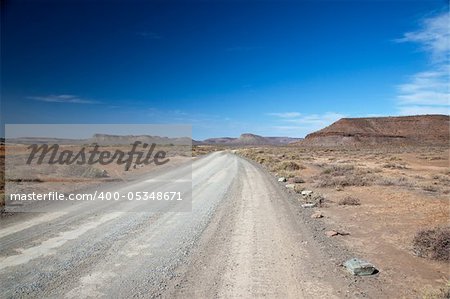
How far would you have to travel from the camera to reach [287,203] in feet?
45.4

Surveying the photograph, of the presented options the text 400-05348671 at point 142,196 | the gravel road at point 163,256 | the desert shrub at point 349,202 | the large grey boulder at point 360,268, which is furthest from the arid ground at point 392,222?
the text 400-05348671 at point 142,196

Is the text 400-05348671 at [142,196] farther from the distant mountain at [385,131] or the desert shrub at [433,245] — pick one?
the distant mountain at [385,131]

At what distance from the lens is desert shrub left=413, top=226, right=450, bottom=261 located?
7488 millimetres

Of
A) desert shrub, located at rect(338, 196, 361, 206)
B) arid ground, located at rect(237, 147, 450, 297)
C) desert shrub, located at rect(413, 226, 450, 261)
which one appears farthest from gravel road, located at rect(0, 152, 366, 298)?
desert shrub, located at rect(338, 196, 361, 206)

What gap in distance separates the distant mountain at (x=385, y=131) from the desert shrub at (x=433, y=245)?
135 metres

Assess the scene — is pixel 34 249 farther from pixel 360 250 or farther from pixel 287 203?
pixel 287 203

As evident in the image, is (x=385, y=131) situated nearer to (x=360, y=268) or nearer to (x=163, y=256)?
(x=360, y=268)

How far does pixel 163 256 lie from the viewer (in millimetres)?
7371

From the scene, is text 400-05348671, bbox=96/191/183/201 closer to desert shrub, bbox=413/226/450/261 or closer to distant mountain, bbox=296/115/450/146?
desert shrub, bbox=413/226/450/261

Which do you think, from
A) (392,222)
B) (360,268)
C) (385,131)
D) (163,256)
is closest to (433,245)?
(360,268)

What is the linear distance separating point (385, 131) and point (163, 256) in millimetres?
165897

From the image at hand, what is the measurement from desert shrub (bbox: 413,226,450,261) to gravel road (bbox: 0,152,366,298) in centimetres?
225

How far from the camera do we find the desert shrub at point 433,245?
24.6 ft

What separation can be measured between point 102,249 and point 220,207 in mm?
5634
